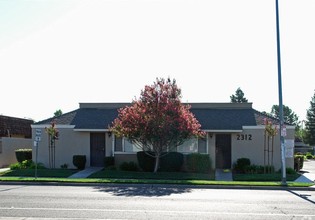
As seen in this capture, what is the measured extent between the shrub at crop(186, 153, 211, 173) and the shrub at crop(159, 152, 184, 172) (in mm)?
659

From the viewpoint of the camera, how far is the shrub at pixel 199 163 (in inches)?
1026

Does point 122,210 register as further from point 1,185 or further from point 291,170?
point 291,170

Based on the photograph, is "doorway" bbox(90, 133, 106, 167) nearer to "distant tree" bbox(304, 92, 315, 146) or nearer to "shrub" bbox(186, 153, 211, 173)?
"shrub" bbox(186, 153, 211, 173)

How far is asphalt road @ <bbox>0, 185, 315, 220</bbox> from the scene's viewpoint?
11141mm

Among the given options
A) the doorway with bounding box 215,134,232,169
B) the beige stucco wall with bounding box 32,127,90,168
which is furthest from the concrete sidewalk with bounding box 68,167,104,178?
the doorway with bounding box 215,134,232,169

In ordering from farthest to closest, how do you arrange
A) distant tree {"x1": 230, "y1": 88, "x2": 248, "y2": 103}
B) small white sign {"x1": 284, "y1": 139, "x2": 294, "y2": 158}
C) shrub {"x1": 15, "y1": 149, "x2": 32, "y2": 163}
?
1. distant tree {"x1": 230, "y1": 88, "x2": 248, "y2": 103}
2. shrub {"x1": 15, "y1": 149, "x2": 32, "y2": 163}
3. small white sign {"x1": 284, "y1": 139, "x2": 294, "y2": 158}

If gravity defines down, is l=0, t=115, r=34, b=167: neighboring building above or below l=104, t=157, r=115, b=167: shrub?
above

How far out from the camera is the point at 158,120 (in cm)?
2375

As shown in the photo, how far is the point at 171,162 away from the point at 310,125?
2200 inches

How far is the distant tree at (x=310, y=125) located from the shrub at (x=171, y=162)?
54277mm

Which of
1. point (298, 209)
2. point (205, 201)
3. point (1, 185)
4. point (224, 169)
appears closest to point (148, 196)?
point (205, 201)

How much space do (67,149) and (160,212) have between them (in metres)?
A: 18.0

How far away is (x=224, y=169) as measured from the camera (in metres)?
27.6

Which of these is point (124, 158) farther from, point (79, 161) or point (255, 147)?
point (255, 147)
